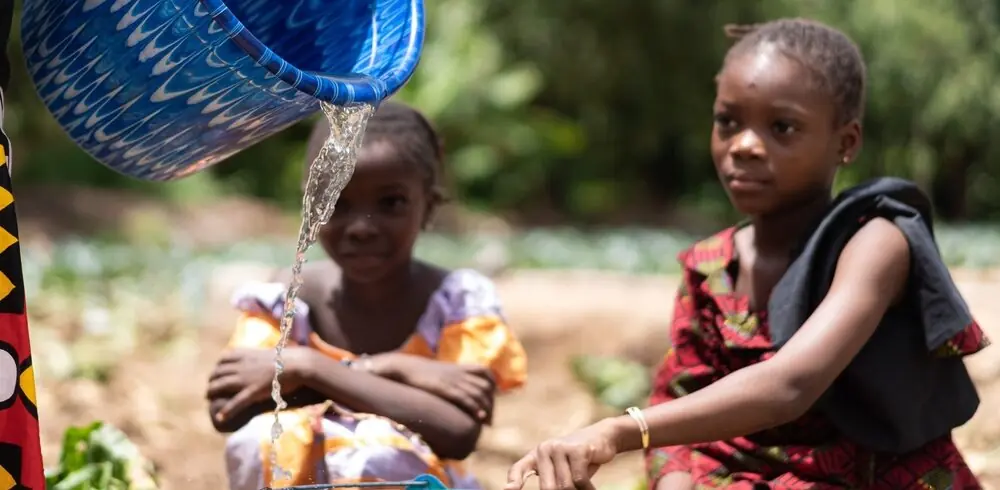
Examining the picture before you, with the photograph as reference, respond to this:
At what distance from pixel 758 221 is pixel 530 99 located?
487 inches

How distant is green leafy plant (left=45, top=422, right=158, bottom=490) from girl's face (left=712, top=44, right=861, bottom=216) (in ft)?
4.76

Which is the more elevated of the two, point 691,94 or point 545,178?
point 691,94

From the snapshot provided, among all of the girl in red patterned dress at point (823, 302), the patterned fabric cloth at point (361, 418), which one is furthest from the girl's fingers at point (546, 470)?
the patterned fabric cloth at point (361, 418)

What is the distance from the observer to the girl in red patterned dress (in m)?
2.28

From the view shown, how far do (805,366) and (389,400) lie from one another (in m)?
0.79

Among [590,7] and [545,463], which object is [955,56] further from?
[545,463]

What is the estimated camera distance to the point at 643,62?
14.8m

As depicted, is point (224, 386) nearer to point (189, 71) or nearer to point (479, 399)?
point (479, 399)

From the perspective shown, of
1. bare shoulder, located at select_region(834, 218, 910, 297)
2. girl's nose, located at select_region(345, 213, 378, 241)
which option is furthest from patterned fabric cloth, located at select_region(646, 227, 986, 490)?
girl's nose, located at select_region(345, 213, 378, 241)

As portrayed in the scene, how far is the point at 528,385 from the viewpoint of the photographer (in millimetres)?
5207

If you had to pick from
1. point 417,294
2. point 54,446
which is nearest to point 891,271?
point 417,294

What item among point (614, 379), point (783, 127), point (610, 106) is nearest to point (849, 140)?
point (783, 127)

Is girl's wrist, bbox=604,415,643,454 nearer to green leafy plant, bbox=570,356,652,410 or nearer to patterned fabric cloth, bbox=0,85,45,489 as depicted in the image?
patterned fabric cloth, bbox=0,85,45,489

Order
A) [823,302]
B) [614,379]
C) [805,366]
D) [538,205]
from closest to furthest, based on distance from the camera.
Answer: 1. [805,366]
2. [823,302]
3. [614,379]
4. [538,205]
